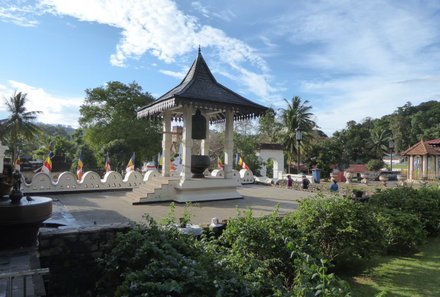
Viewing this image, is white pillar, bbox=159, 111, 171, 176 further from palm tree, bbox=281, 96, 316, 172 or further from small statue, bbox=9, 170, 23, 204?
palm tree, bbox=281, 96, 316, 172

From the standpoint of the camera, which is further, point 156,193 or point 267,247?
point 156,193

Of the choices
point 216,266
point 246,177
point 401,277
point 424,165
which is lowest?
point 401,277

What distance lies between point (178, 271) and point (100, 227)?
1.99 metres

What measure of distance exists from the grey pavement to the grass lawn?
224cm

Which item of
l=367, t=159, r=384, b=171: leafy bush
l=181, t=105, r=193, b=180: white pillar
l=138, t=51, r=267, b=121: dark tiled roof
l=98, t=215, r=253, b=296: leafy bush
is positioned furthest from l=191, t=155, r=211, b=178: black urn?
l=367, t=159, r=384, b=171: leafy bush

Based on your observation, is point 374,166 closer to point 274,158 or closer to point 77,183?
point 274,158

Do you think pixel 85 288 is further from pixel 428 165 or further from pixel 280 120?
pixel 280 120

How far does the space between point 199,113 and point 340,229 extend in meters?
7.16

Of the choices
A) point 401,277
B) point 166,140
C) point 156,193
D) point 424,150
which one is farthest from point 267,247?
point 424,150

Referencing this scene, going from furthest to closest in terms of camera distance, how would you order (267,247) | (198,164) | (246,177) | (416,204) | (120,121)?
(120,121) < (246,177) < (198,164) < (416,204) < (267,247)

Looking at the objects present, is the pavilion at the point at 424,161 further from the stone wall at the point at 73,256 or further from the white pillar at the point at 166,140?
the stone wall at the point at 73,256

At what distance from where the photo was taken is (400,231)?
6980mm

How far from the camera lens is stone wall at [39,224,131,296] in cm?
440

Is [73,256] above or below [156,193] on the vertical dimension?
below
